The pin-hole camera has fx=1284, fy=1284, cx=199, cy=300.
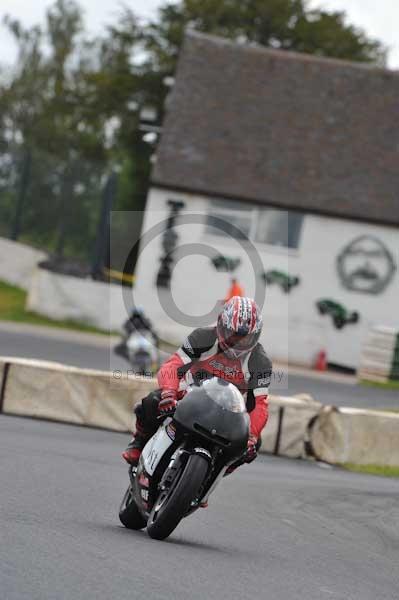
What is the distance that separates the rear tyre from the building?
2403cm

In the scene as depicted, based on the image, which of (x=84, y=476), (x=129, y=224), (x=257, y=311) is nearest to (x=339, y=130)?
(x=129, y=224)

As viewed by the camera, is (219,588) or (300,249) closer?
(219,588)

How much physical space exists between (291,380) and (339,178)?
865 centimetres

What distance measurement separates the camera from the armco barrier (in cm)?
1493

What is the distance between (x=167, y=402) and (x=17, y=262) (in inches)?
1116

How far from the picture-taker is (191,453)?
7.33 meters

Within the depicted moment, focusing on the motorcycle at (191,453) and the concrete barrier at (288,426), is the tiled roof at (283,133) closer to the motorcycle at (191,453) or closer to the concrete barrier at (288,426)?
the concrete barrier at (288,426)

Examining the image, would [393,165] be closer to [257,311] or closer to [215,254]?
[215,254]

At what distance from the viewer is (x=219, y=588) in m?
6.22

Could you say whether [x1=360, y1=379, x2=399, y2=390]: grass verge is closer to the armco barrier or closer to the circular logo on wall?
the circular logo on wall

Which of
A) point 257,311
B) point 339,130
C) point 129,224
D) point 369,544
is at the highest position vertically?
point 339,130

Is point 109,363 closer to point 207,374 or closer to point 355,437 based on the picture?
point 355,437

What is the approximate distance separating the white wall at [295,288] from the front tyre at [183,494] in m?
25.2

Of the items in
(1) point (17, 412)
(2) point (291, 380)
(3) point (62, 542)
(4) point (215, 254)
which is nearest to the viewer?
(3) point (62, 542)
